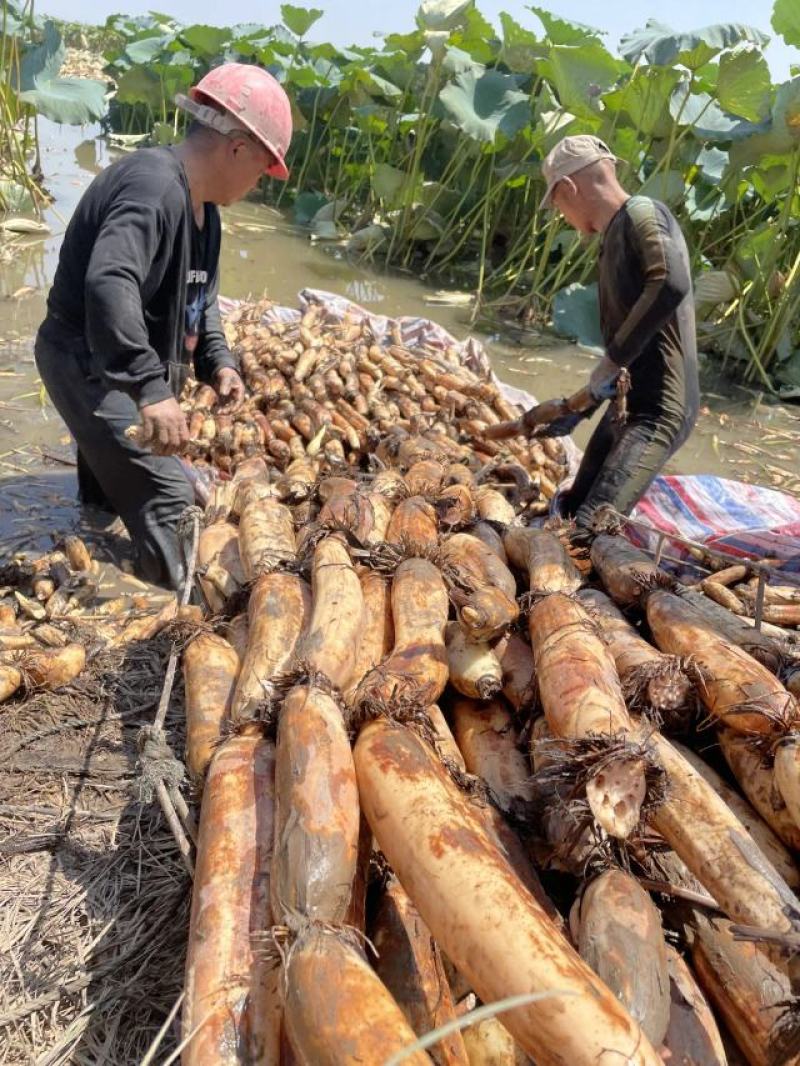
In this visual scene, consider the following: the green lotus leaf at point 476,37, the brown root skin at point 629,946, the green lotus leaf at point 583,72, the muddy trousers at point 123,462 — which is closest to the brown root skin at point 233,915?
the brown root skin at point 629,946

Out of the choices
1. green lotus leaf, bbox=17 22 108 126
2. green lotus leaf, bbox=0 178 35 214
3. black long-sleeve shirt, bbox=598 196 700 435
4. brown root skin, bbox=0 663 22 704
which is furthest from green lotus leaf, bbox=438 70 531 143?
brown root skin, bbox=0 663 22 704

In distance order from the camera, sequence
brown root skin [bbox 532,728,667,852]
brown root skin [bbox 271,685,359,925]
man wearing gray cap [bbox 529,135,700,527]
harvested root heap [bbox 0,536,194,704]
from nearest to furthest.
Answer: brown root skin [bbox 271,685,359,925]
brown root skin [bbox 532,728,667,852]
harvested root heap [bbox 0,536,194,704]
man wearing gray cap [bbox 529,135,700,527]

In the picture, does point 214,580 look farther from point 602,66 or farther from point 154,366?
point 602,66

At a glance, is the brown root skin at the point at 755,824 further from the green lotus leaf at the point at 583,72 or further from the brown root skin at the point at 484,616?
the green lotus leaf at the point at 583,72

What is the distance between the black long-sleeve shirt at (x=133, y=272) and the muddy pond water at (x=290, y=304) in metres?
1.22

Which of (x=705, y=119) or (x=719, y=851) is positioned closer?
(x=719, y=851)

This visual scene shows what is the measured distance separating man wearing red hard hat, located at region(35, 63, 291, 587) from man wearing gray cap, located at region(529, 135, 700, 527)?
1.72 metres

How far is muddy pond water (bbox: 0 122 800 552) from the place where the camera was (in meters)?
5.14

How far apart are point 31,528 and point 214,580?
2.29m

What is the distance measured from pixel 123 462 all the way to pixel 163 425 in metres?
0.91

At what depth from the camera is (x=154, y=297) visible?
13.1ft

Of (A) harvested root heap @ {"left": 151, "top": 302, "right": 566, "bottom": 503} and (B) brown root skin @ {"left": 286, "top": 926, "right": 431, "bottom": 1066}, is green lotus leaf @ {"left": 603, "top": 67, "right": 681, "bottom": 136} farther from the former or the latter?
(B) brown root skin @ {"left": 286, "top": 926, "right": 431, "bottom": 1066}

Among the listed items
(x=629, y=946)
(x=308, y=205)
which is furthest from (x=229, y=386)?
(x=308, y=205)

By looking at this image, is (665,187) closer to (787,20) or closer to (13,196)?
(787,20)
